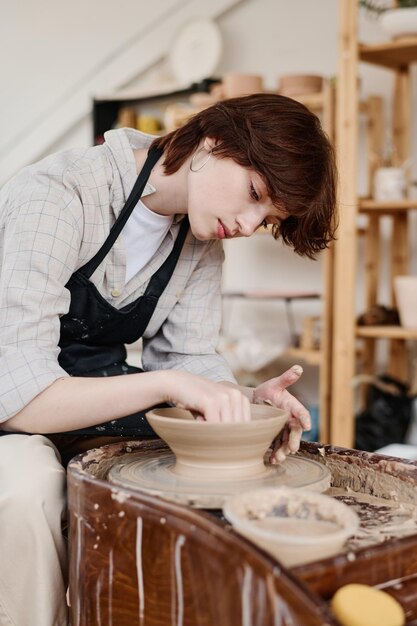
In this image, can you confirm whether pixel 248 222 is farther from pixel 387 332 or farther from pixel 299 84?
pixel 299 84

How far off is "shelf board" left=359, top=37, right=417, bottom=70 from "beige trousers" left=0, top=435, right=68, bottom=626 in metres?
2.58

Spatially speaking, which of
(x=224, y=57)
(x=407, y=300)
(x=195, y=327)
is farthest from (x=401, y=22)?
(x=195, y=327)

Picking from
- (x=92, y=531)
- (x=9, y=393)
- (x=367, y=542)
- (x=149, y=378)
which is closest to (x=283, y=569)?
(x=367, y=542)

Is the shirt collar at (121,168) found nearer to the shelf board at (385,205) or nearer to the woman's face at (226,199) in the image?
the woman's face at (226,199)

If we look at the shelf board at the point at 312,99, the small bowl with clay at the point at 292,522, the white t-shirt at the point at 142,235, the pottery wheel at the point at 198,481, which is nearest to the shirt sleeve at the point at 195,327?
the white t-shirt at the point at 142,235

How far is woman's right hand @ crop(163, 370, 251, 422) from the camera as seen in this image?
1286mm

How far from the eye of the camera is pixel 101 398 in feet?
4.54

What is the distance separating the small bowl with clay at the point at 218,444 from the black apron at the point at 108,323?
1.05ft

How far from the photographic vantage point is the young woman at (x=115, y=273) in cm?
135

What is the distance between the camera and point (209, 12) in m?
4.44

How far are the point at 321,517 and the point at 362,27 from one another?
3.43 m

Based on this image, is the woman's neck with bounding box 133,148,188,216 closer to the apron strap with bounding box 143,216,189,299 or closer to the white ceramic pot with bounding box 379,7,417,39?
the apron strap with bounding box 143,216,189,299

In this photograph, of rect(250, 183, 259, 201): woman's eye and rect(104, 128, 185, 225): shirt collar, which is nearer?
rect(250, 183, 259, 201): woman's eye

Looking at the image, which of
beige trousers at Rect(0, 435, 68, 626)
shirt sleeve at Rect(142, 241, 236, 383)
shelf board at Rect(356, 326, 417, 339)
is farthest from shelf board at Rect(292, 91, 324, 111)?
beige trousers at Rect(0, 435, 68, 626)
